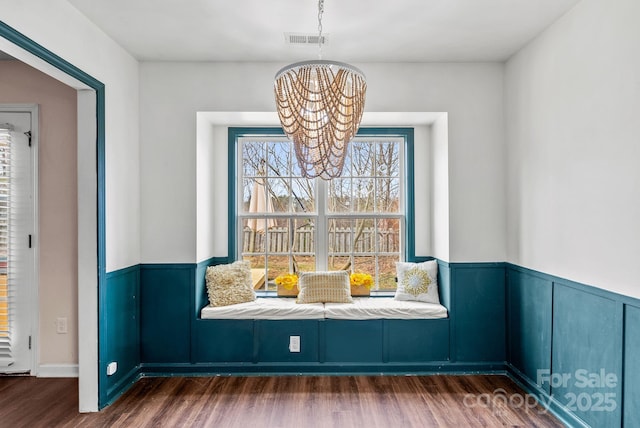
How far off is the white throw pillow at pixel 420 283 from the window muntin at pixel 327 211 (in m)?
0.34

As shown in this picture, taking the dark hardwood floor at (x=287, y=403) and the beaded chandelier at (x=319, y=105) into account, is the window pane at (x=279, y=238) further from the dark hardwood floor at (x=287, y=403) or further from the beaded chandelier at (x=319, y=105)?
the beaded chandelier at (x=319, y=105)

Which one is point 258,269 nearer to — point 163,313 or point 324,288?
point 324,288

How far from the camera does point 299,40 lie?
2.92 m

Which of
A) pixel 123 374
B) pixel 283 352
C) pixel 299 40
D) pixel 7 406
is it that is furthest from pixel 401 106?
pixel 7 406

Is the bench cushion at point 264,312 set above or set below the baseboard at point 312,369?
above

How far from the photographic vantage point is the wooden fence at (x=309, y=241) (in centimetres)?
396

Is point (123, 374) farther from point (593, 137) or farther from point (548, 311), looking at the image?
point (593, 137)

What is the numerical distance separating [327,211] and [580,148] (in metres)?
2.20

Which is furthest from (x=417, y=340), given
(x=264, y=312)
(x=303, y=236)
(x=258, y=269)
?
(x=258, y=269)

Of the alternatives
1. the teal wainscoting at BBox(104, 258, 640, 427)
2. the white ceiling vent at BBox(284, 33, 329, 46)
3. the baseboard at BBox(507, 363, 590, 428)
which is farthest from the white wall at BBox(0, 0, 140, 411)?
the baseboard at BBox(507, 363, 590, 428)

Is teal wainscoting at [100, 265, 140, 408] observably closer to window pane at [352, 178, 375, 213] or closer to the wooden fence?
the wooden fence

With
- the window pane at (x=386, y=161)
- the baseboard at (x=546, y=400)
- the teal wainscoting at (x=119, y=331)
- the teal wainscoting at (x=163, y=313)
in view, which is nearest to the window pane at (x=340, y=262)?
the window pane at (x=386, y=161)

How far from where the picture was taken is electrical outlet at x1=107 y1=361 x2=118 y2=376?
2.85 meters

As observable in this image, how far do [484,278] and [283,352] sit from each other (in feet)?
6.04
